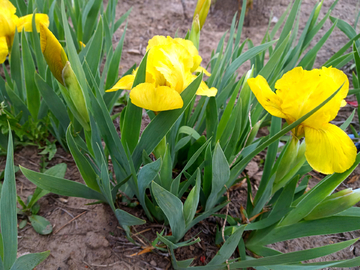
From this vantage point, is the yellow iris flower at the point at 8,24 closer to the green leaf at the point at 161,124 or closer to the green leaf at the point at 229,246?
the green leaf at the point at 161,124

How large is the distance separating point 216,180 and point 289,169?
0.75ft

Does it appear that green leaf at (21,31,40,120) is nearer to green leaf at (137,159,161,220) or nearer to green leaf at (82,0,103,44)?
green leaf at (82,0,103,44)

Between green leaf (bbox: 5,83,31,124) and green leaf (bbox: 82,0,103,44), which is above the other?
green leaf (bbox: 82,0,103,44)

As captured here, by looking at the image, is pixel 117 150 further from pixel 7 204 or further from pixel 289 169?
pixel 289 169

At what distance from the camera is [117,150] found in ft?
2.69

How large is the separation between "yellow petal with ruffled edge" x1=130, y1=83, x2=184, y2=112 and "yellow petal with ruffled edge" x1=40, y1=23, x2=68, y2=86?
0.77 ft

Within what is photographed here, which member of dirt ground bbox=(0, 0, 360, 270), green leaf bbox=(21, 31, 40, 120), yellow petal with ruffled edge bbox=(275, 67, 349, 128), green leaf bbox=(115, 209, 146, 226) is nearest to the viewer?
yellow petal with ruffled edge bbox=(275, 67, 349, 128)

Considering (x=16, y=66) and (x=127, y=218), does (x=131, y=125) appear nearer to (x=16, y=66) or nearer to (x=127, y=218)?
(x=127, y=218)

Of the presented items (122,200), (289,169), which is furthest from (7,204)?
(289,169)

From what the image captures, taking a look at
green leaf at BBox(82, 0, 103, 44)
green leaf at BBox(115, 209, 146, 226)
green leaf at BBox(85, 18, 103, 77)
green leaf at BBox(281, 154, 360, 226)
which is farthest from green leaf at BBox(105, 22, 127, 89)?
green leaf at BBox(281, 154, 360, 226)

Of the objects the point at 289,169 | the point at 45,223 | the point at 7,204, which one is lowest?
the point at 45,223

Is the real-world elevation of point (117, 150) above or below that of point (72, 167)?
above

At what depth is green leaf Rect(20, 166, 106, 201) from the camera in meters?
0.73

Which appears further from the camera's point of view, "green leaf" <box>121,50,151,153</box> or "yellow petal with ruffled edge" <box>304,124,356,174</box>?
"green leaf" <box>121,50,151,153</box>
